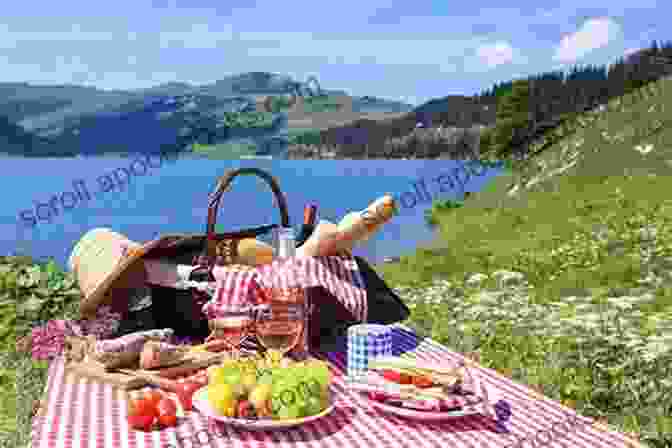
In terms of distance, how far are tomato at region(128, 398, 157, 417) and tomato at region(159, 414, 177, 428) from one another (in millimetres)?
39

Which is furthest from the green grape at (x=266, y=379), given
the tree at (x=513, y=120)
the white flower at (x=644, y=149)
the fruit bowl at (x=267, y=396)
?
the tree at (x=513, y=120)

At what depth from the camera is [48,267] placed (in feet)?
27.5

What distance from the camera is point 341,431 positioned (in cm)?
302

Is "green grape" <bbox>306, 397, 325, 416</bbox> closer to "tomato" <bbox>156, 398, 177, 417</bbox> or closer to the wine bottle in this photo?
"tomato" <bbox>156, 398, 177, 417</bbox>

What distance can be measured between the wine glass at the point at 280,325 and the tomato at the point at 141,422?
0.88m

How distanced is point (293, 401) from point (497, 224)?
20704 millimetres

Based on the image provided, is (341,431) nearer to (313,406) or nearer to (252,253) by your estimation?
(313,406)

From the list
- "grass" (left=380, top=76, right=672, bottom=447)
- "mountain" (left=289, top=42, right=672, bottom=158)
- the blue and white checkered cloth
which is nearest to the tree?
"mountain" (left=289, top=42, right=672, bottom=158)

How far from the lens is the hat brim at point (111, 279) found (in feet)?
15.0

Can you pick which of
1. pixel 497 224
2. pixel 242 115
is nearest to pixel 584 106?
pixel 497 224

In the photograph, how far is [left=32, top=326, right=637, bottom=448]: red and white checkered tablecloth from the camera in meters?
2.86

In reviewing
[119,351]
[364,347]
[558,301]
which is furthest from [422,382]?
[558,301]

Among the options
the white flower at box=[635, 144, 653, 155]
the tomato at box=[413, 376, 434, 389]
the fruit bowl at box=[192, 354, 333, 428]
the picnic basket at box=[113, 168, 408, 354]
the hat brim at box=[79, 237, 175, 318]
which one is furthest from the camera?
the white flower at box=[635, 144, 653, 155]

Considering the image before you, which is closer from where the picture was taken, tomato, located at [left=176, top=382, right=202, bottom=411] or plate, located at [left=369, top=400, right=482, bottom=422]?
plate, located at [left=369, top=400, right=482, bottom=422]
